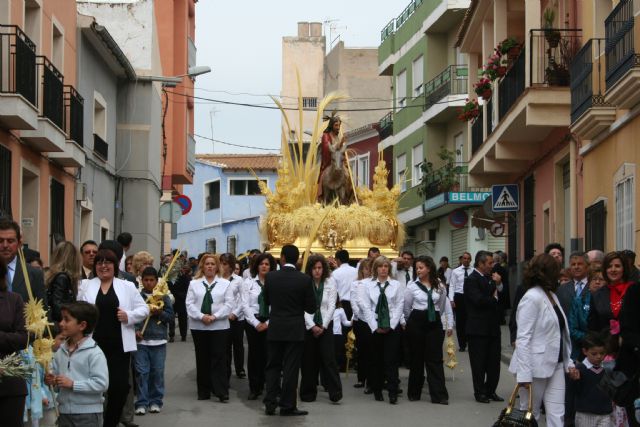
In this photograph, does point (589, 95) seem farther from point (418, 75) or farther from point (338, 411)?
point (418, 75)

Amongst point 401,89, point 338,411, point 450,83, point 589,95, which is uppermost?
point 401,89

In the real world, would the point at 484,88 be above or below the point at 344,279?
above

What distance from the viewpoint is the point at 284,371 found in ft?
47.2

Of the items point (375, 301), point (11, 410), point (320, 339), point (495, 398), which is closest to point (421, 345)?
point (375, 301)

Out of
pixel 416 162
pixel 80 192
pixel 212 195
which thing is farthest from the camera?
pixel 212 195

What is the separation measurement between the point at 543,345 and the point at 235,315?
22.1 ft

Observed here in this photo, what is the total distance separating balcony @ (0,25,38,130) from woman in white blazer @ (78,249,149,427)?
7.36 metres

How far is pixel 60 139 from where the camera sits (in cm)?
2191

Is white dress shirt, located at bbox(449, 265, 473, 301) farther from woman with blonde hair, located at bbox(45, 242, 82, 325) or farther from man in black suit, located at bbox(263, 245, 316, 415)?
woman with blonde hair, located at bbox(45, 242, 82, 325)

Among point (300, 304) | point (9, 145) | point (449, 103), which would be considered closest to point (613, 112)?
point (300, 304)

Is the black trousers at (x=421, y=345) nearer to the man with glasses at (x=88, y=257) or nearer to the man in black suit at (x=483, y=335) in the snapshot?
the man in black suit at (x=483, y=335)

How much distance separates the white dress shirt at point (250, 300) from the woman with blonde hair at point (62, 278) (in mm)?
4677

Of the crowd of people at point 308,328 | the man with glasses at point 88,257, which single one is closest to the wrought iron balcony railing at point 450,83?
the crowd of people at point 308,328

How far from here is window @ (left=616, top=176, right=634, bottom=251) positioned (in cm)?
1712
